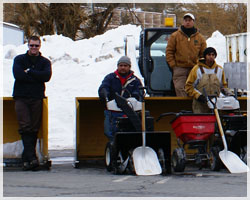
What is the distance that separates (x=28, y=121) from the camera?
10.9 metres

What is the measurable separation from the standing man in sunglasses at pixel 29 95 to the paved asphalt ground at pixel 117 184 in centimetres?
41

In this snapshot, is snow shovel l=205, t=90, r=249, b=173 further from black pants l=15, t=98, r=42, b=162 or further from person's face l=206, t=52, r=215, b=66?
black pants l=15, t=98, r=42, b=162

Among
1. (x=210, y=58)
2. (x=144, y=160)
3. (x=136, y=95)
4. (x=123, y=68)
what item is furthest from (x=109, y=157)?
(x=210, y=58)

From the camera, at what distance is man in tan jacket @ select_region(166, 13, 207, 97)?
12.1 metres

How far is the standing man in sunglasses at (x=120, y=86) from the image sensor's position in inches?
421

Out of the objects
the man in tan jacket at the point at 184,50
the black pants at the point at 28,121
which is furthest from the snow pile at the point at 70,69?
the black pants at the point at 28,121

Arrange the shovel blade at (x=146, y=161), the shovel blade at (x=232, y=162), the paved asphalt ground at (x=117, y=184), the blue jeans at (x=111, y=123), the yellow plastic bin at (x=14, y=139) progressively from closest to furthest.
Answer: the paved asphalt ground at (x=117, y=184)
the shovel blade at (x=146, y=161)
the shovel blade at (x=232, y=162)
the blue jeans at (x=111, y=123)
the yellow plastic bin at (x=14, y=139)

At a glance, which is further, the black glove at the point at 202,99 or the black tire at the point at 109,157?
the black glove at the point at 202,99

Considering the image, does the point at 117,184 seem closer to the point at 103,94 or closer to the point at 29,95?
the point at 103,94

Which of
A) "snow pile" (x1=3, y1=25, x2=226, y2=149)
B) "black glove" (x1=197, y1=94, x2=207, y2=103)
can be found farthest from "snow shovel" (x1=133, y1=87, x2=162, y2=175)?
"snow pile" (x1=3, y1=25, x2=226, y2=149)

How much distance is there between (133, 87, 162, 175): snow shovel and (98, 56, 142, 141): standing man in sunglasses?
0.97m

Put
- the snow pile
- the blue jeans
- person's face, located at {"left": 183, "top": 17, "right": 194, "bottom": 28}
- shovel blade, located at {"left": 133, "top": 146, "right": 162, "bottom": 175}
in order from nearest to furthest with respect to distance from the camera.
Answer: shovel blade, located at {"left": 133, "top": 146, "right": 162, "bottom": 175}
the blue jeans
person's face, located at {"left": 183, "top": 17, "right": 194, "bottom": 28}
the snow pile

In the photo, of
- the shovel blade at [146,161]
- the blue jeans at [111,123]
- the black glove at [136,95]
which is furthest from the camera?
the black glove at [136,95]

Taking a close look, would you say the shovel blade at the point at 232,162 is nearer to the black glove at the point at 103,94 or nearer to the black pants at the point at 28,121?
the black glove at the point at 103,94
